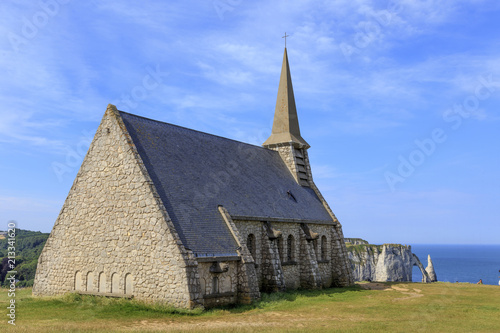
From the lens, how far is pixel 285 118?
135 feet

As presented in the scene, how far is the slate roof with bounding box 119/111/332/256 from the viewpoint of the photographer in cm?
2239

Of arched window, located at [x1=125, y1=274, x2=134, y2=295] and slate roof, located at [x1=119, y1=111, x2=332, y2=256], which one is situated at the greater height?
slate roof, located at [x1=119, y1=111, x2=332, y2=256]

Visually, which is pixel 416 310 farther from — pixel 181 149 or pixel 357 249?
pixel 357 249

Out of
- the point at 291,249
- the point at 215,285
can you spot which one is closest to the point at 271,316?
the point at 215,285

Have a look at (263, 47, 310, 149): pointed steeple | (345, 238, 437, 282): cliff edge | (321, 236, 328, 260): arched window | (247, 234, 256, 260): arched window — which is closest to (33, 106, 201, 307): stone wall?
(247, 234, 256, 260): arched window

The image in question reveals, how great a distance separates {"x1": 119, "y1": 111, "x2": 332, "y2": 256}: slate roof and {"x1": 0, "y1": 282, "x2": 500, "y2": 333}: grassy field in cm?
347

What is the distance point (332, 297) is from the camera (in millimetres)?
27359

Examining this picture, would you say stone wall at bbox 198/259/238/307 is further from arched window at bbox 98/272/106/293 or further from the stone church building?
arched window at bbox 98/272/106/293

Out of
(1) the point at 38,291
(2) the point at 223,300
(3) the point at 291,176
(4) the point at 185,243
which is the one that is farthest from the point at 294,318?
(3) the point at 291,176

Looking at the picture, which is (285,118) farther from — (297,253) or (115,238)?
(115,238)

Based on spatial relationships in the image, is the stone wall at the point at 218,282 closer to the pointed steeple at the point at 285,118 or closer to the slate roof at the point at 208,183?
the slate roof at the point at 208,183

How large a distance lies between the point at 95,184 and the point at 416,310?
17.2 m

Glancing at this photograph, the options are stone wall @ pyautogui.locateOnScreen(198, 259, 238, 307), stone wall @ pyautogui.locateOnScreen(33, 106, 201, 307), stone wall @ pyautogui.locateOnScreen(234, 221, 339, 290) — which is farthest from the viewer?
stone wall @ pyautogui.locateOnScreen(234, 221, 339, 290)

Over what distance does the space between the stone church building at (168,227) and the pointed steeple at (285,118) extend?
9478 millimetres
